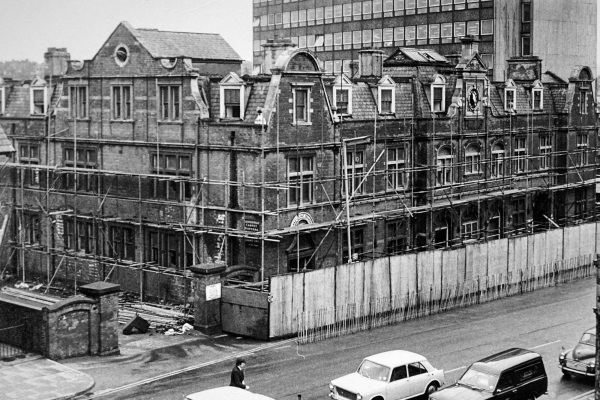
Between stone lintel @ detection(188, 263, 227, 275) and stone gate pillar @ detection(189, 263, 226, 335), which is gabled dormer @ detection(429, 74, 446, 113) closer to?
stone lintel @ detection(188, 263, 227, 275)

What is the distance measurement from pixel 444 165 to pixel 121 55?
17770mm

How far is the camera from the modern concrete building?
70.8 m

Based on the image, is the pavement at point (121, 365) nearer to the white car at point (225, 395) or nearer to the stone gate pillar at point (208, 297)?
the stone gate pillar at point (208, 297)

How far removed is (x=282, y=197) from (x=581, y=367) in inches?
630

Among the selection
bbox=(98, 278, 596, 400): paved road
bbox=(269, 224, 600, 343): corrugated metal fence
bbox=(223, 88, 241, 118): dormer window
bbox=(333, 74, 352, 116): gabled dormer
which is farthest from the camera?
bbox=(333, 74, 352, 116): gabled dormer

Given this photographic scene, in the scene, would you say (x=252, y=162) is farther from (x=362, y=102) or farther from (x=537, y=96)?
(x=537, y=96)

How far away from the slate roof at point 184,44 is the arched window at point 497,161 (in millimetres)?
15633

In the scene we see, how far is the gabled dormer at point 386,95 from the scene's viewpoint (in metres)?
45.9

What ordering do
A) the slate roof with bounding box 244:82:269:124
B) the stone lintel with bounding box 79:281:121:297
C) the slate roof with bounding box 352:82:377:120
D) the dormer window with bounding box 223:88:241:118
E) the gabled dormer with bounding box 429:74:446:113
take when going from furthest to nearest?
the gabled dormer with bounding box 429:74:446:113, the slate roof with bounding box 352:82:377:120, the dormer window with bounding box 223:88:241:118, the slate roof with bounding box 244:82:269:124, the stone lintel with bounding box 79:281:121:297

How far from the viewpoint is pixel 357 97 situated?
44.9m

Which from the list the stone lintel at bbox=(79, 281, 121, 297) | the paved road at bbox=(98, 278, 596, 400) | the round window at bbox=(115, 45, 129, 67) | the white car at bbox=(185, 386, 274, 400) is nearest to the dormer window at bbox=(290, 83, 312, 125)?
the round window at bbox=(115, 45, 129, 67)

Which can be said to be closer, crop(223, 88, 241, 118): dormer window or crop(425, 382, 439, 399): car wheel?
crop(425, 382, 439, 399): car wheel

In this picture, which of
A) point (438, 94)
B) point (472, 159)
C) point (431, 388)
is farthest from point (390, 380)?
point (472, 159)

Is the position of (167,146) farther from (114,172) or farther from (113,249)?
(113,249)
